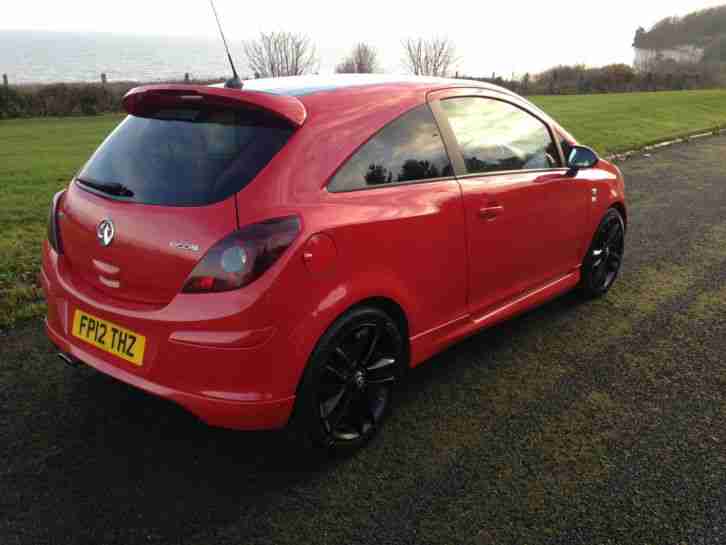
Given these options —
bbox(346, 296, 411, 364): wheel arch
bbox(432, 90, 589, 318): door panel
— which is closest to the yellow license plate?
bbox(346, 296, 411, 364): wheel arch

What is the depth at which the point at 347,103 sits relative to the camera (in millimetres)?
2857

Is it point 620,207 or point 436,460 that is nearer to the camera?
point 436,460

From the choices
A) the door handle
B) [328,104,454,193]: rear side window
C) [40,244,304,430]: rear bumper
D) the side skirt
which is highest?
[328,104,454,193]: rear side window

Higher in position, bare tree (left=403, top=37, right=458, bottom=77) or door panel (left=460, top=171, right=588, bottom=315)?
bare tree (left=403, top=37, right=458, bottom=77)

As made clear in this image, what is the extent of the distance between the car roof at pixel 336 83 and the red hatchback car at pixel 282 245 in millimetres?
21

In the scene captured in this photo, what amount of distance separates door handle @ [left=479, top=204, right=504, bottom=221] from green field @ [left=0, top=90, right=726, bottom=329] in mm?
3110

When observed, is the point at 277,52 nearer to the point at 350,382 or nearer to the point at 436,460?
the point at 350,382

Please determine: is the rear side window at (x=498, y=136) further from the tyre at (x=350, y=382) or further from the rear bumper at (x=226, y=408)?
the rear bumper at (x=226, y=408)

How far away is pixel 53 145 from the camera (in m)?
16.3

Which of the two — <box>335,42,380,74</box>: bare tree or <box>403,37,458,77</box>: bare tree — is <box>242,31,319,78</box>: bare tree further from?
<box>403,37,458,77</box>: bare tree

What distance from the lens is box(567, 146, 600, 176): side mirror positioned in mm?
4152

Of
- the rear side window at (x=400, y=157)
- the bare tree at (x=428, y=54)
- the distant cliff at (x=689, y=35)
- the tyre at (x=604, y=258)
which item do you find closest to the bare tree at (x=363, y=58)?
the bare tree at (x=428, y=54)

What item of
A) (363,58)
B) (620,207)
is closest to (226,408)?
(620,207)

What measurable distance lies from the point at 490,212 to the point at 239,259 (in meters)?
1.57
